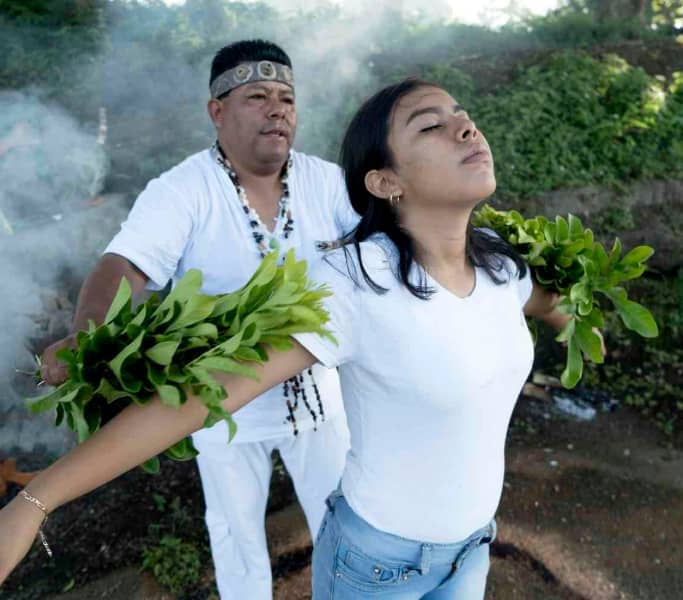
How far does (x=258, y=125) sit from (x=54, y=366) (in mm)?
1220

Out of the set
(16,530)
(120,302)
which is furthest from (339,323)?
(16,530)

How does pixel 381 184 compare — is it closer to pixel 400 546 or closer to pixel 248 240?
pixel 248 240

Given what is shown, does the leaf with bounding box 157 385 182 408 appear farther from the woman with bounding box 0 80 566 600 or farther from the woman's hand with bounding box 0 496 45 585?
the woman's hand with bounding box 0 496 45 585

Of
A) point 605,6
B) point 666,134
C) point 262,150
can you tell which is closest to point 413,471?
point 262,150

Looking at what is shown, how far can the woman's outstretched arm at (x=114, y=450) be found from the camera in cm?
124

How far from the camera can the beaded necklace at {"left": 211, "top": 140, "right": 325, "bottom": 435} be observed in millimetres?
2281

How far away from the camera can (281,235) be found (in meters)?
2.30

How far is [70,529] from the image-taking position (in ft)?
11.6

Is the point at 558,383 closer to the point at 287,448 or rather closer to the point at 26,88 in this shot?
the point at 287,448

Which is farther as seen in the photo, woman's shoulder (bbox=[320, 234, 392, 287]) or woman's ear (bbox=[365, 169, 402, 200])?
woman's ear (bbox=[365, 169, 402, 200])

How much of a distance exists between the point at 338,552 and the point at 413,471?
35 cm

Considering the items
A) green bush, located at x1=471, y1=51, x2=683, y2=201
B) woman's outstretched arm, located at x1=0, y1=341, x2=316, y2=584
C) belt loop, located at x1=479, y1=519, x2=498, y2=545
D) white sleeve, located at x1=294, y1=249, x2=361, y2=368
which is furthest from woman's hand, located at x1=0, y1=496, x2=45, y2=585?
green bush, located at x1=471, y1=51, x2=683, y2=201

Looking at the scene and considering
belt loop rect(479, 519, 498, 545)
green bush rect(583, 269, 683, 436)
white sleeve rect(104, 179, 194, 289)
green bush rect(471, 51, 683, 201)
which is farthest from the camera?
green bush rect(471, 51, 683, 201)

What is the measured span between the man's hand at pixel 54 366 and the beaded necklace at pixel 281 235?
825 mm
